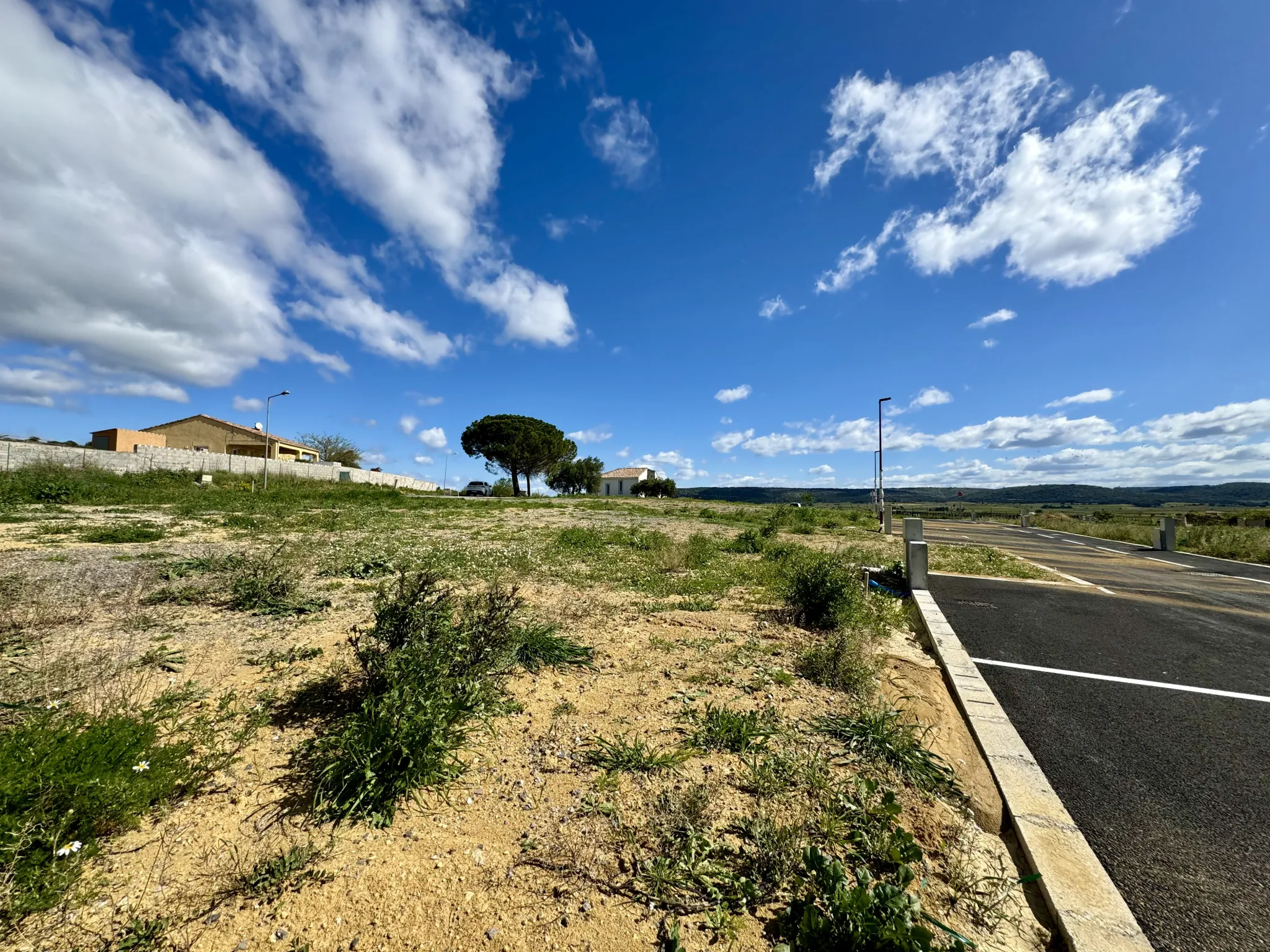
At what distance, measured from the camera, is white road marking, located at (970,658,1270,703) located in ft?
14.9

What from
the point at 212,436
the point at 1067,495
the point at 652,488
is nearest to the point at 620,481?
the point at 652,488

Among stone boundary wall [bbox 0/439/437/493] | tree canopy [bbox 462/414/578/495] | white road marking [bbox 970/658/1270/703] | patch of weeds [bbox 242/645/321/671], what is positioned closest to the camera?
patch of weeds [bbox 242/645/321/671]

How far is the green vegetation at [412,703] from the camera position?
2.69 m

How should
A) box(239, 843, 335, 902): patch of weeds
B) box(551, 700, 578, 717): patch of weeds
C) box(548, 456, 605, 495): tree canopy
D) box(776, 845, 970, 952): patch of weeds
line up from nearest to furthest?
box(776, 845, 970, 952): patch of weeds
box(239, 843, 335, 902): patch of weeds
box(551, 700, 578, 717): patch of weeds
box(548, 456, 605, 495): tree canopy

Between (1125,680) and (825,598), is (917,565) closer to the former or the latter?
(825,598)

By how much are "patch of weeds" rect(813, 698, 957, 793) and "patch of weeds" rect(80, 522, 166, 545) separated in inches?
564

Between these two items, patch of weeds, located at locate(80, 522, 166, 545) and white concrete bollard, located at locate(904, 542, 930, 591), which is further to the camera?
patch of weeds, located at locate(80, 522, 166, 545)

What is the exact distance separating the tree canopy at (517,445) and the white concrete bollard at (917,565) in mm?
46831

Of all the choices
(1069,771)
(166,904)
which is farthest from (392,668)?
(1069,771)

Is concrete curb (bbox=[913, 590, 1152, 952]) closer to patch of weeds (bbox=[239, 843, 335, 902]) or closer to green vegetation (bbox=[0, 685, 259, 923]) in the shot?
patch of weeds (bbox=[239, 843, 335, 902])

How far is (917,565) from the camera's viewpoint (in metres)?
8.63

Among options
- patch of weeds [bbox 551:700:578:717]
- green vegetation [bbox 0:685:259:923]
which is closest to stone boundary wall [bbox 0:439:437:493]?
green vegetation [bbox 0:685:259:923]

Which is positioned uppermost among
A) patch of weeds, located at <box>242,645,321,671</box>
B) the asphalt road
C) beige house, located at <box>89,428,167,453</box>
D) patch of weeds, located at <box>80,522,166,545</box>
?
beige house, located at <box>89,428,167,453</box>

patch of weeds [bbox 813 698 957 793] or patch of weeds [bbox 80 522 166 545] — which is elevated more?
patch of weeds [bbox 80 522 166 545]
